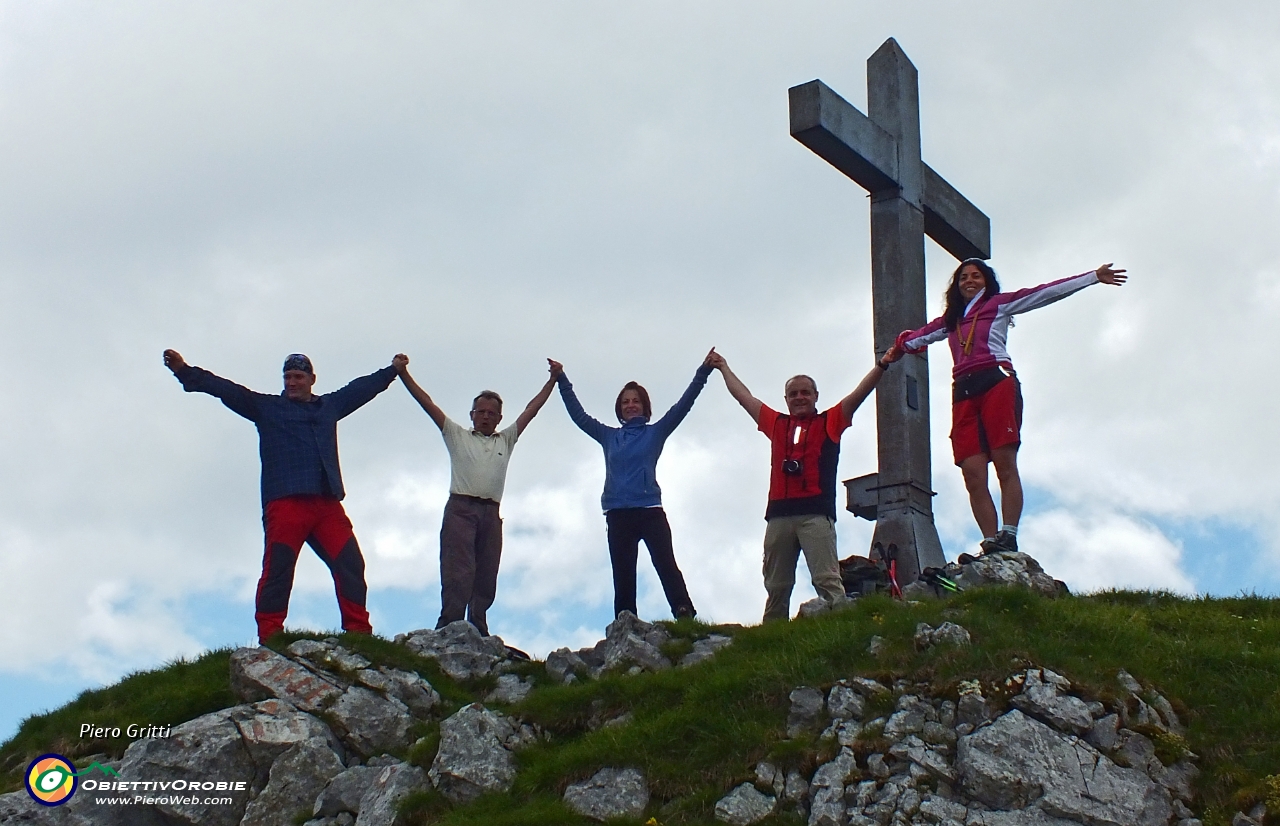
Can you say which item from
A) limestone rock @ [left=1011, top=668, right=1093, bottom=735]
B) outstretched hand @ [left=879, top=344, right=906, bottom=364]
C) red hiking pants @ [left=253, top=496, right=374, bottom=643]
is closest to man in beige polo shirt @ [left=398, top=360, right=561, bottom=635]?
red hiking pants @ [left=253, top=496, right=374, bottom=643]

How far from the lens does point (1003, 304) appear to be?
491 inches

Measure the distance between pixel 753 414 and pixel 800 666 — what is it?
3022 mm

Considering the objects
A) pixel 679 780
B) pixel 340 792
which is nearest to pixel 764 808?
pixel 679 780

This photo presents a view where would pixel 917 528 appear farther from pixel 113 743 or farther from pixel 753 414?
pixel 113 743

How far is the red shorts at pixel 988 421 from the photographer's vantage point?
40.0ft

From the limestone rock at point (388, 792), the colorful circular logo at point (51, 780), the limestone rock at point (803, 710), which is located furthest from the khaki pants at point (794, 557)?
the colorful circular logo at point (51, 780)

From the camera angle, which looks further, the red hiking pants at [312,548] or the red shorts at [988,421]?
the red hiking pants at [312,548]

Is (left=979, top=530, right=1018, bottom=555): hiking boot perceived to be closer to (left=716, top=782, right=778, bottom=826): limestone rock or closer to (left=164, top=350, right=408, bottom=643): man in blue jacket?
(left=716, top=782, right=778, bottom=826): limestone rock

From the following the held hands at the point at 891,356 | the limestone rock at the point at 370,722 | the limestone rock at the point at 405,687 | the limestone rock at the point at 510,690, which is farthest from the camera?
the held hands at the point at 891,356

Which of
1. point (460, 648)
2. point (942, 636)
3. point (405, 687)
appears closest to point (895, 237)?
point (942, 636)

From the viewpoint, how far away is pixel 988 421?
1229 cm

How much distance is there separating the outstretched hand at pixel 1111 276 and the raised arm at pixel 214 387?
6.81 metres

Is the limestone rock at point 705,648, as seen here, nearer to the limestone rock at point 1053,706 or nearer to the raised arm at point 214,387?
the limestone rock at point 1053,706

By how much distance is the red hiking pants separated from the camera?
12305mm
